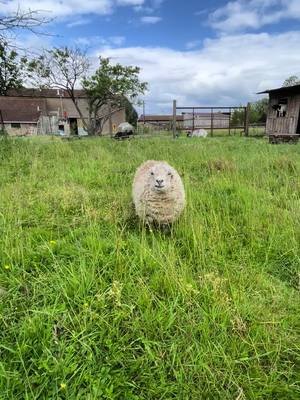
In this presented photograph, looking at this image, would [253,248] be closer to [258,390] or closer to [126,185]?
[258,390]

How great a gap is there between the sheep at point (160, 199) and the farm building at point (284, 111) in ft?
54.7

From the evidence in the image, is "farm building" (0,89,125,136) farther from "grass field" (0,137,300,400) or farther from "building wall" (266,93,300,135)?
"grass field" (0,137,300,400)

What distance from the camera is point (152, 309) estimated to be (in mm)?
2168

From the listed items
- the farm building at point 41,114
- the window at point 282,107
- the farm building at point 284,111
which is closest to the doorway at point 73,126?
the farm building at point 41,114

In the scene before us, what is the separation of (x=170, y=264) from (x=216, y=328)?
60cm

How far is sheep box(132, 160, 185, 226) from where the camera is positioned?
3639 millimetres

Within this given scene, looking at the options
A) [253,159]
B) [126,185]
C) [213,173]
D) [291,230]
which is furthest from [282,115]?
[291,230]

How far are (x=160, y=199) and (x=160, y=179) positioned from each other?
0.26 metres

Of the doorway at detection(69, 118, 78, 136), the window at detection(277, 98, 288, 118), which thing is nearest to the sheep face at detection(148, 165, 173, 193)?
the window at detection(277, 98, 288, 118)

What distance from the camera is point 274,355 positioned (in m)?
1.91

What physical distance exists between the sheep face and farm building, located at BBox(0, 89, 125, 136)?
39959 mm

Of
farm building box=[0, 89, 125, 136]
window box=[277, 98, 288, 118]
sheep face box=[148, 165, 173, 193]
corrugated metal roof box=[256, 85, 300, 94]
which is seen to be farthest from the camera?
farm building box=[0, 89, 125, 136]

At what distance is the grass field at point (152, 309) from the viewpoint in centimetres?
175

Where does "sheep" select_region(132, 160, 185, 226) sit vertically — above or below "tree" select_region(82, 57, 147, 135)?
below
